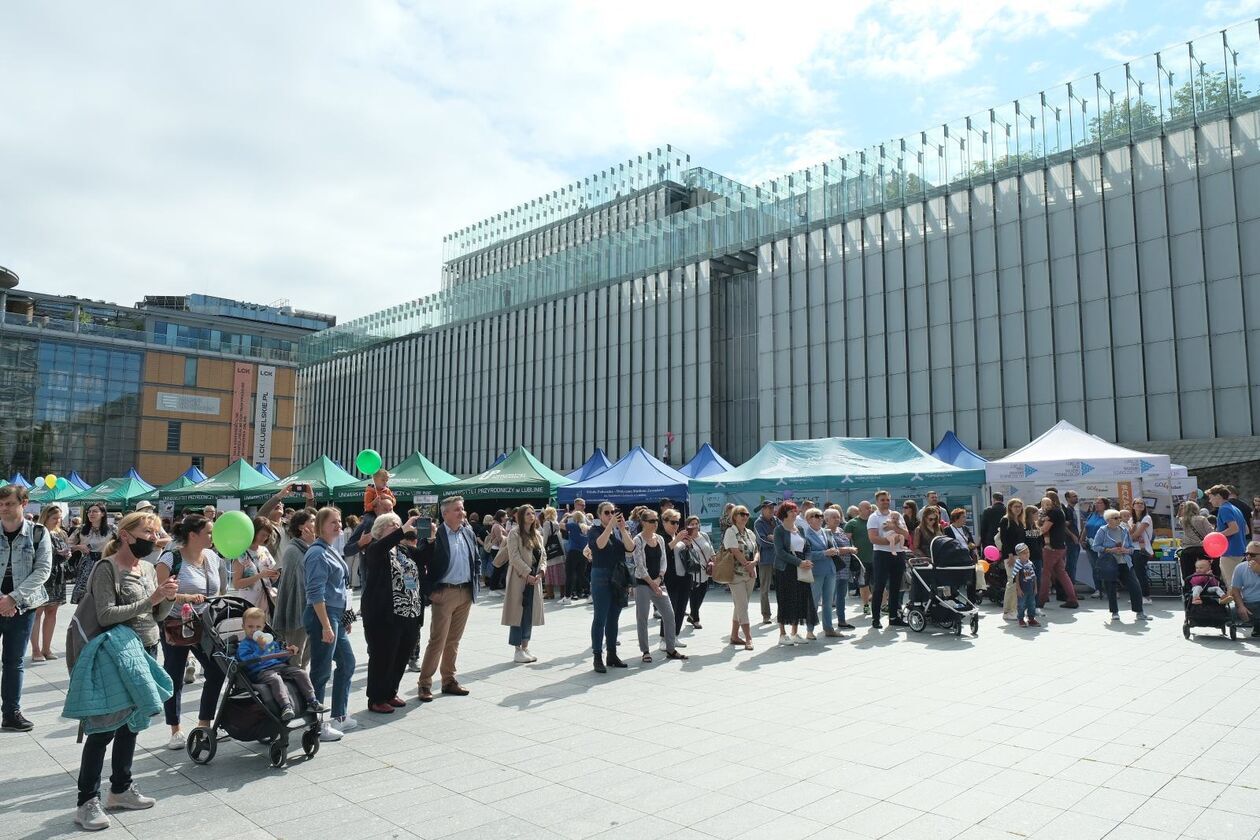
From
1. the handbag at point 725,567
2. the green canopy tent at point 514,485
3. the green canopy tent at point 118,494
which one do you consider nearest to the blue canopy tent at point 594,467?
the green canopy tent at point 514,485

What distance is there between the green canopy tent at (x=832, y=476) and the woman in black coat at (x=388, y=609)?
11.3 meters

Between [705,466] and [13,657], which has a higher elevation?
[705,466]

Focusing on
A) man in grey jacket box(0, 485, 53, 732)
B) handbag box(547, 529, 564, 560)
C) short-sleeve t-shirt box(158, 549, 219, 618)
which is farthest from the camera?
handbag box(547, 529, 564, 560)

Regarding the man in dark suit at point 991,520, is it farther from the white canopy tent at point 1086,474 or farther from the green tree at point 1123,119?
the green tree at point 1123,119

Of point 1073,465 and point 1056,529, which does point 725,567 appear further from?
point 1073,465

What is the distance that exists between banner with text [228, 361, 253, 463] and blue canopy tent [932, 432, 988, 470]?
162ft

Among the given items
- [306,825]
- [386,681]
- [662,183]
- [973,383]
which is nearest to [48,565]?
[386,681]

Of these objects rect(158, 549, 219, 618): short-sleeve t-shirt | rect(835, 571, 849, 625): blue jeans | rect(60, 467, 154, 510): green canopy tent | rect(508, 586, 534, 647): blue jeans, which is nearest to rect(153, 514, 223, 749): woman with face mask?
rect(158, 549, 219, 618): short-sleeve t-shirt

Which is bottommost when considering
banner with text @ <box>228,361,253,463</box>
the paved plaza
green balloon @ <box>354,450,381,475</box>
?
the paved plaza

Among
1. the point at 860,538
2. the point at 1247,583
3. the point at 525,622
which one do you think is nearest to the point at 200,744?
the point at 525,622

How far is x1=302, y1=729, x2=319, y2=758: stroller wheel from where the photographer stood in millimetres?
5773

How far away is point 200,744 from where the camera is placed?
18.7 feet

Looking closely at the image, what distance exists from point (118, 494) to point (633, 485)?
22508mm

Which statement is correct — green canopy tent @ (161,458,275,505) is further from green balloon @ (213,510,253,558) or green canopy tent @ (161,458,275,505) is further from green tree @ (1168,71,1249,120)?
green tree @ (1168,71,1249,120)
